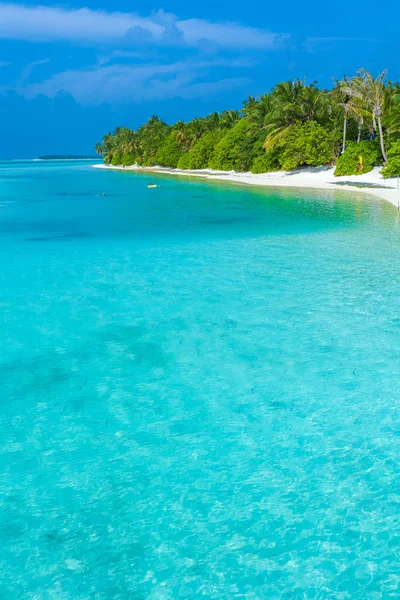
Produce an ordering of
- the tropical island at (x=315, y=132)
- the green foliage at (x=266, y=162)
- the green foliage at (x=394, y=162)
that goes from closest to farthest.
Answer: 1. the green foliage at (x=394, y=162)
2. the tropical island at (x=315, y=132)
3. the green foliage at (x=266, y=162)

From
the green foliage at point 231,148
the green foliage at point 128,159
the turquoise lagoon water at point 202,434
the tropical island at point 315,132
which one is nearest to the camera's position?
the turquoise lagoon water at point 202,434

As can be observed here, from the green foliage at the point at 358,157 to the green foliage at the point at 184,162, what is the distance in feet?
137

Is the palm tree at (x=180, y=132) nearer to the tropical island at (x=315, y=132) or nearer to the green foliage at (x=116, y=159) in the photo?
the tropical island at (x=315, y=132)

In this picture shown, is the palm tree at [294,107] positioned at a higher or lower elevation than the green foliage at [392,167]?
higher

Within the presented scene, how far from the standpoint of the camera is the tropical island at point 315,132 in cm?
4378

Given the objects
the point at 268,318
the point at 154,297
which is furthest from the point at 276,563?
the point at 154,297

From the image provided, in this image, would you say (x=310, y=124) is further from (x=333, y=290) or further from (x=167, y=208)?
(x=333, y=290)

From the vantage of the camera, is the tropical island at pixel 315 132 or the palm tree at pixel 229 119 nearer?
the tropical island at pixel 315 132

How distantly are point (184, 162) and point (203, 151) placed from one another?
6.75 metres

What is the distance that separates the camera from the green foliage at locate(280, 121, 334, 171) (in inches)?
2009

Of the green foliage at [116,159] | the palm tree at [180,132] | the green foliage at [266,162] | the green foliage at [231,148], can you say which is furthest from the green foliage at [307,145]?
the green foliage at [116,159]

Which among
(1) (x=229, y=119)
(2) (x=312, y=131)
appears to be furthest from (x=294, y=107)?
(1) (x=229, y=119)

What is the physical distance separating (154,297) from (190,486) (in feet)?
26.2

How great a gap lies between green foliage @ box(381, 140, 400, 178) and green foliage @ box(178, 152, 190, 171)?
49200 mm
